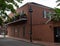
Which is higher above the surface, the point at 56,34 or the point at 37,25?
the point at 37,25


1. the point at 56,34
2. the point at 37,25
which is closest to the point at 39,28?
the point at 37,25

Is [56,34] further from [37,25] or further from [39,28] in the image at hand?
[37,25]

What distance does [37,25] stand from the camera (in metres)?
41.3

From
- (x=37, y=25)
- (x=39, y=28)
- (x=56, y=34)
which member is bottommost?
(x=56, y=34)

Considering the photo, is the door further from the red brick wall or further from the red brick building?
the red brick wall

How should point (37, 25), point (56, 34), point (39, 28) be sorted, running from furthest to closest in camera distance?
point (37, 25) < point (39, 28) < point (56, 34)

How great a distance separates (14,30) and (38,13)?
1373cm

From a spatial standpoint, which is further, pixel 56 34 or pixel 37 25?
pixel 37 25

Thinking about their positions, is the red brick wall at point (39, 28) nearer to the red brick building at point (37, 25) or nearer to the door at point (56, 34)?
the red brick building at point (37, 25)

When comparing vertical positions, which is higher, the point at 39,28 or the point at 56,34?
the point at 39,28

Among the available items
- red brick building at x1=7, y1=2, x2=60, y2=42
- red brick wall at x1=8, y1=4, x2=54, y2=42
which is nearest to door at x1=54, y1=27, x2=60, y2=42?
red brick building at x1=7, y1=2, x2=60, y2=42

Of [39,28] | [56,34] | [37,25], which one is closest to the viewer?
[56,34]

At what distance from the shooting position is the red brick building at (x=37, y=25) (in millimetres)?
35750

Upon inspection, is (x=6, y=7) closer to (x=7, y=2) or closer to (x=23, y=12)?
(x=7, y=2)
